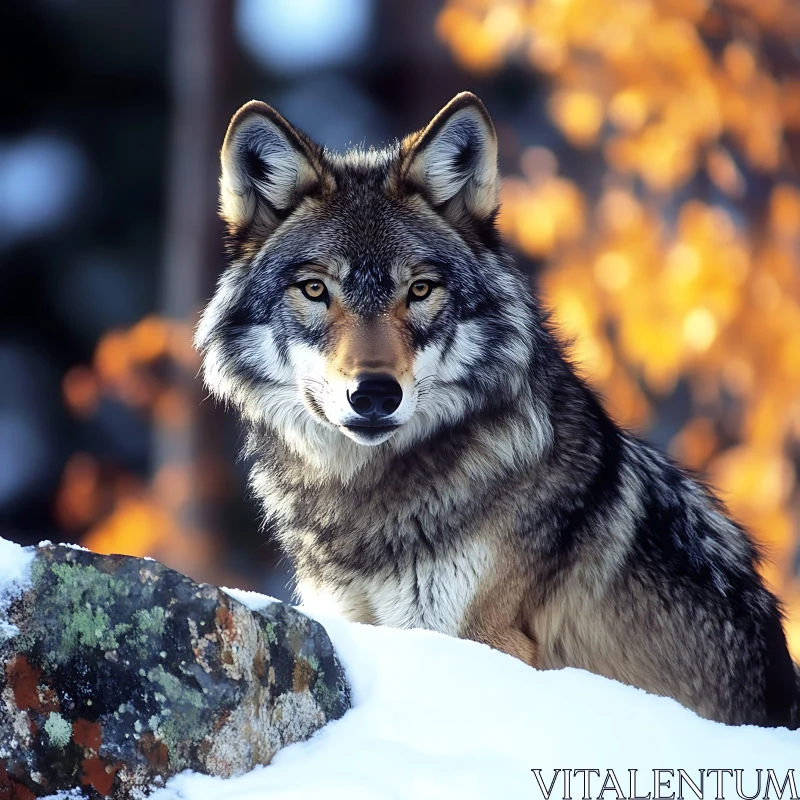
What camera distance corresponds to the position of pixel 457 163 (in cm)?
396

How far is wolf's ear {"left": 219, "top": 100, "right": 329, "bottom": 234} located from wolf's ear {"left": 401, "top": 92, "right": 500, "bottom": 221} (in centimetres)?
38

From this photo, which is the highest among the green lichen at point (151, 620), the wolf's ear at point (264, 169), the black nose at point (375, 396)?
the wolf's ear at point (264, 169)

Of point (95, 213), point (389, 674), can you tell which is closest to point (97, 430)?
point (95, 213)

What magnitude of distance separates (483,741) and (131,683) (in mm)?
847

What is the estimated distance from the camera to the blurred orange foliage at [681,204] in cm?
814

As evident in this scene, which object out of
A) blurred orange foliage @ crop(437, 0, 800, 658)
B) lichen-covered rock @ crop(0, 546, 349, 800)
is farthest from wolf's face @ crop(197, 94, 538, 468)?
blurred orange foliage @ crop(437, 0, 800, 658)

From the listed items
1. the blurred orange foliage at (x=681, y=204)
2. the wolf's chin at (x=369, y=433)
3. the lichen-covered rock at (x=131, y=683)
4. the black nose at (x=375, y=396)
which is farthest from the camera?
the blurred orange foliage at (x=681, y=204)

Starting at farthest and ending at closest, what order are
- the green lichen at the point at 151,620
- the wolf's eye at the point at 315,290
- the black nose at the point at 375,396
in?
1. the wolf's eye at the point at 315,290
2. the black nose at the point at 375,396
3. the green lichen at the point at 151,620

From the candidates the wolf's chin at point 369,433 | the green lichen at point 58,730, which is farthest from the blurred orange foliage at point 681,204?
the green lichen at point 58,730

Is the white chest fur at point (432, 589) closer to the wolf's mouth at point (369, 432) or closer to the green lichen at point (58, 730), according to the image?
the wolf's mouth at point (369, 432)

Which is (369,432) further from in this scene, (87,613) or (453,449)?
(87,613)

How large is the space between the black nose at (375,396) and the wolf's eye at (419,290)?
45 cm

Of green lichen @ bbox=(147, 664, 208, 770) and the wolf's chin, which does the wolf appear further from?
green lichen @ bbox=(147, 664, 208, 770)

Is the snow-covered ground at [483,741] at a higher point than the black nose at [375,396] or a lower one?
lower
